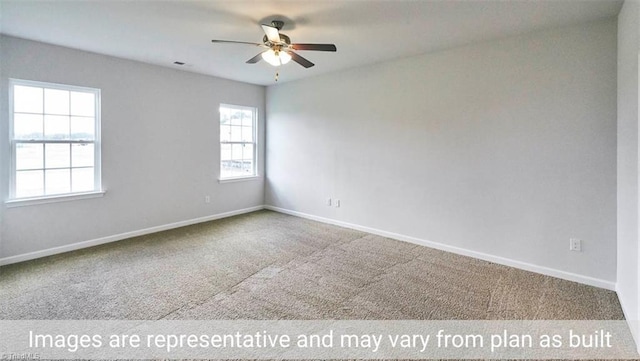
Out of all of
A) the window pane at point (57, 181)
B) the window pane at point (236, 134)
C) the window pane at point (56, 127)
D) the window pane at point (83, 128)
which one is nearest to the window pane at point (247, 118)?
the window pane at point (236, 134)

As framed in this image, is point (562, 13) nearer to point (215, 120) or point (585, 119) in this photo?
point (585, 119)

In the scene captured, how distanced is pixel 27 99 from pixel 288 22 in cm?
315

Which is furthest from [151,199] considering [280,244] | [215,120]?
[280,244]

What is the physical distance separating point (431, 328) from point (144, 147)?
4393 mm

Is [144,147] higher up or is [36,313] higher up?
[144,147]

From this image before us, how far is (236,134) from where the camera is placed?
19.8ft

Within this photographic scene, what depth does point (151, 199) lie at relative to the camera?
4.84 meters

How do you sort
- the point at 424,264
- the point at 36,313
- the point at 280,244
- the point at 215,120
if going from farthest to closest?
the point at 215,120, the point at 280,244, the point at 424,264, the point at 36,313

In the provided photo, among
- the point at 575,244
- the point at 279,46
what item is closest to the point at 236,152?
the point at 279,46

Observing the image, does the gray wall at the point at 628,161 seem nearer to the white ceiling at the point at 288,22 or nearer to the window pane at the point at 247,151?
the white ceiling at the point at 288,22

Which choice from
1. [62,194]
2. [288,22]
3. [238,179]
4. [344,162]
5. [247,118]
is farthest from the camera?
[247,118]

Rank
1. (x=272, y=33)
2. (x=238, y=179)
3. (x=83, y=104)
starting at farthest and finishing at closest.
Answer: (x=238, y=179)
(x=83, y=104)
(x=272, y=33)

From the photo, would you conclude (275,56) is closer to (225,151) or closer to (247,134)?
(225,151)

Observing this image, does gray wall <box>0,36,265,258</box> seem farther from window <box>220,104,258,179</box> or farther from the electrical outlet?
the electrical outlet
